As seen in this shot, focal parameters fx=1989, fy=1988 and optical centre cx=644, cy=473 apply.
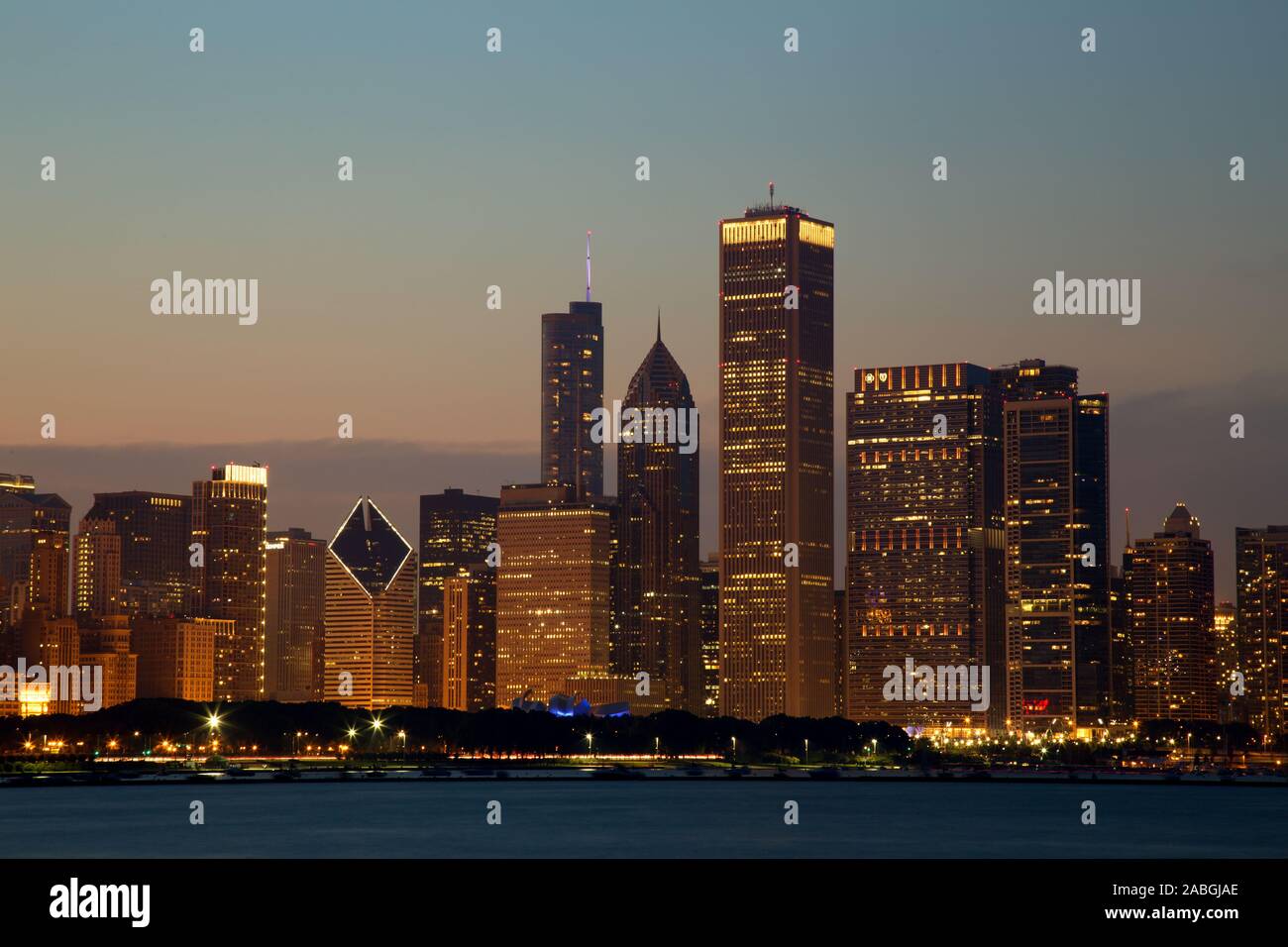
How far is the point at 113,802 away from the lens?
195 metres
